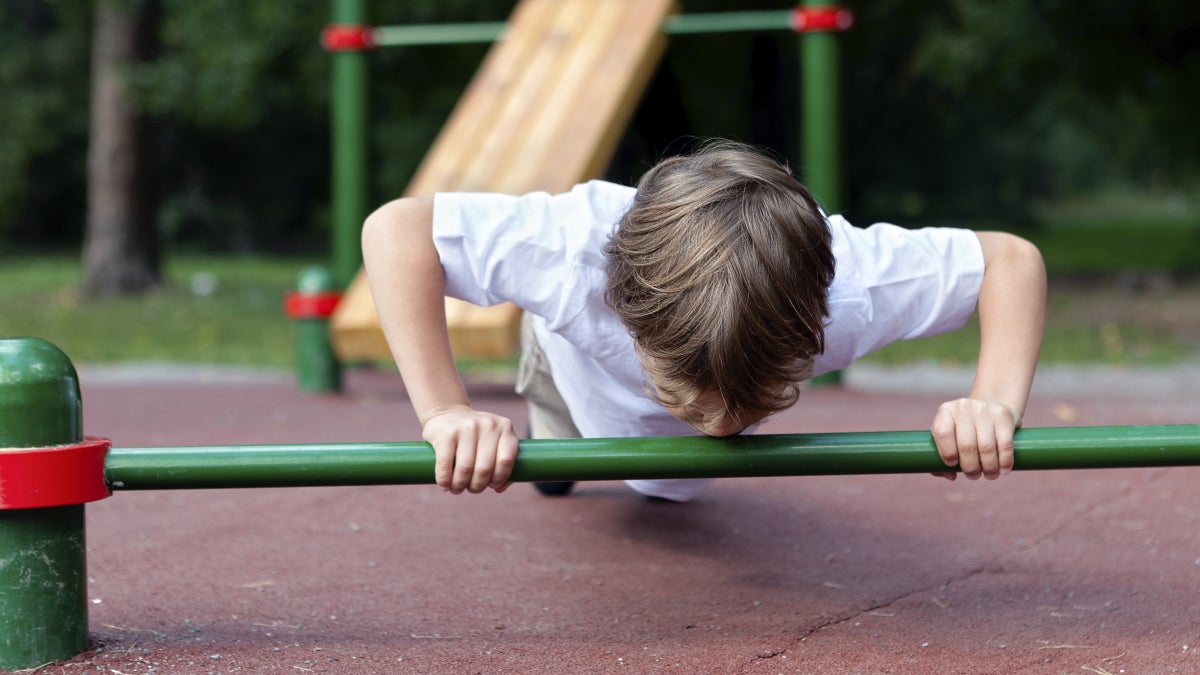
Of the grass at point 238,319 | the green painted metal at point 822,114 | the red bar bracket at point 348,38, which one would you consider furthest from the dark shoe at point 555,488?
the grass at point 238,319

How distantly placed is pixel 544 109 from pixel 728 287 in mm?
3799

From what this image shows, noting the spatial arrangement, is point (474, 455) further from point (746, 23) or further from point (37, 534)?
point (746, 23)

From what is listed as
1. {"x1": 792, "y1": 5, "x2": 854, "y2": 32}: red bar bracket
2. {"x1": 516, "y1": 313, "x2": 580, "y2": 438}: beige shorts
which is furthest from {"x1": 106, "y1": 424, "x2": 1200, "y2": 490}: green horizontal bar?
{"x1": 792, "y1": 5, "x2": 854, "y2": 32}: red bar bracket

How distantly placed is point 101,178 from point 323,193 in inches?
540

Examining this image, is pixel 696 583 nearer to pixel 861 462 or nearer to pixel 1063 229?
pixel 861 462

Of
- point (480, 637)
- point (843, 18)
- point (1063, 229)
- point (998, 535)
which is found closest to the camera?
point (480, 637)

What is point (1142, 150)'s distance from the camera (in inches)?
834

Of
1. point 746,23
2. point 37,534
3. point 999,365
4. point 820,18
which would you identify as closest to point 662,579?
point 999,365

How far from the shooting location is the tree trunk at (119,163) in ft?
34.4

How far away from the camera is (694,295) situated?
1.53 meters

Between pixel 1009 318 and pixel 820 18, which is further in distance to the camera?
pixel 820 18

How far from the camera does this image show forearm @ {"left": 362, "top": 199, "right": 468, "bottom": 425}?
1734mm

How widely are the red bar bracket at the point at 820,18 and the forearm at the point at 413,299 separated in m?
3.13

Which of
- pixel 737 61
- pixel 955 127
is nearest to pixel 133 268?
pixel 737 61
